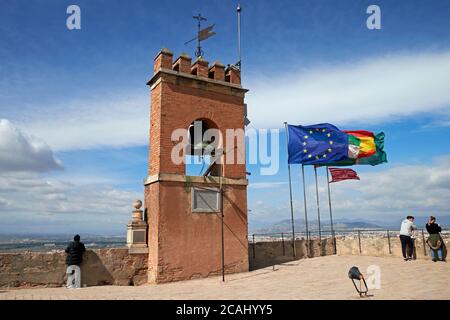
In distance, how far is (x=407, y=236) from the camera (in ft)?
47.3

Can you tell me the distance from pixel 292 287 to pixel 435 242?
6884 millimetres

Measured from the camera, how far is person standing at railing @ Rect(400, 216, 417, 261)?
14.3m

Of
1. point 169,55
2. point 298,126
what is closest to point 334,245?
point 298,126

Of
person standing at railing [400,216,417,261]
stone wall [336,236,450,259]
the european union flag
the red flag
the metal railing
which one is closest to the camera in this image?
person standing at railing [400,216,417,261]

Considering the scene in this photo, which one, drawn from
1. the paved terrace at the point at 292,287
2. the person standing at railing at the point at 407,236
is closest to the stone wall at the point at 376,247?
the person standing at railing at the point at 407,236

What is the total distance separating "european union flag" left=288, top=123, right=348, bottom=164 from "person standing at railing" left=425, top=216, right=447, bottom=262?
16.5 ft

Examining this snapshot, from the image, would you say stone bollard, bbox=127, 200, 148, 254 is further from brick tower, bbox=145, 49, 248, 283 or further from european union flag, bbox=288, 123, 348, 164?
european union flag, bbox=288, 123, 348, 164

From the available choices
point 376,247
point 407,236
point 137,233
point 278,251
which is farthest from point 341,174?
point 137,233

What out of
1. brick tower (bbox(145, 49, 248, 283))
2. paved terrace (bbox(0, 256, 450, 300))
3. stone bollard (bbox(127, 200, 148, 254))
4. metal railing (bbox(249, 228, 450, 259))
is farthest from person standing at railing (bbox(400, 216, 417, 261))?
stone bollard (bbox(127, 200, 148, 254))

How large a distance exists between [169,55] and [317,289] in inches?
354

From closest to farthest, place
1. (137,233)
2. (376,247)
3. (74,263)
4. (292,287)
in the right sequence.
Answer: (292,287) < (74,263) < (137,233) < (376,247)

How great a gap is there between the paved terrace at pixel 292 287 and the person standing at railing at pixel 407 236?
51 centimetres

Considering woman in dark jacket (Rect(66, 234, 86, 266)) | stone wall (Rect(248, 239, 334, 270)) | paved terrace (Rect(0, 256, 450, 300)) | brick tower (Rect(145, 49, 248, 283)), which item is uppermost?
brick tower (Rect(145, 49, 248, 283))

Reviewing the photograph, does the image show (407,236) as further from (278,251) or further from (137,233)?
(137,233)
